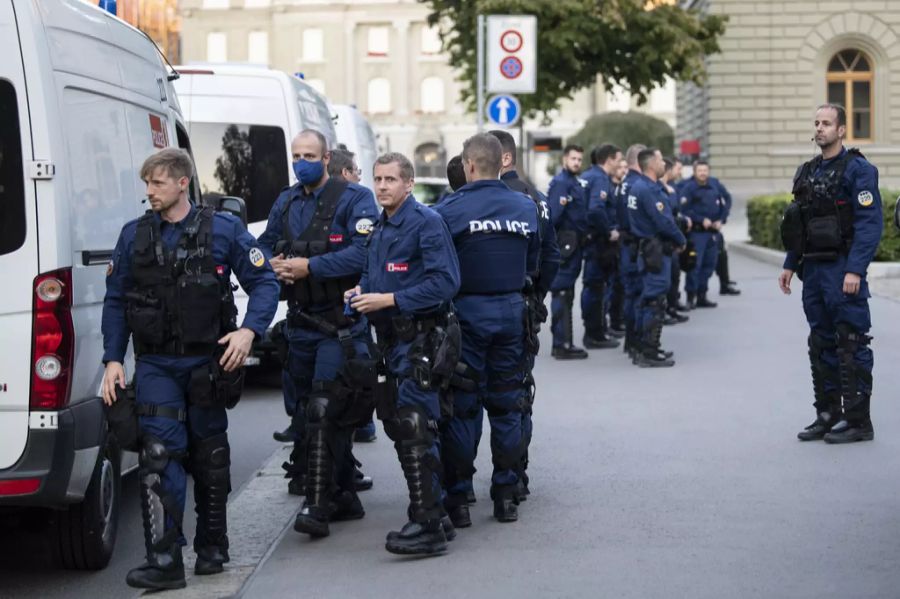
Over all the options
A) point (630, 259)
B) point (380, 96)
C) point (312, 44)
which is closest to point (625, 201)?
point (630, 259)

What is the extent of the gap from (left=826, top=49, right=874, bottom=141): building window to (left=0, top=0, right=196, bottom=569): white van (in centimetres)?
3755

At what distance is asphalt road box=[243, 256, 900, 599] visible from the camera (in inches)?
251

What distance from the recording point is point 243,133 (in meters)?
12.5

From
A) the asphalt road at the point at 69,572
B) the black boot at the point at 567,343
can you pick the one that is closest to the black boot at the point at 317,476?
the asphalt road at the point at 69,572

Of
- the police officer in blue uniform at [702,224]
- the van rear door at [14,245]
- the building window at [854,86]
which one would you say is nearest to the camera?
the van rear door at [14,245]

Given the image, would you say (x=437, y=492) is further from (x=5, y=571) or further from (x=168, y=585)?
(x=5, y=571)

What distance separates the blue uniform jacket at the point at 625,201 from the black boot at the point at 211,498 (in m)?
7.88

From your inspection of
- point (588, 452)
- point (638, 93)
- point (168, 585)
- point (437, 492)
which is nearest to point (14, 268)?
point (168, 585)

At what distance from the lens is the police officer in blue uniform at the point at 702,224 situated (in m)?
19.6

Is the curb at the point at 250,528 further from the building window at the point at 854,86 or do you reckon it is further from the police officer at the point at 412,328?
the building window at the point at 854,86

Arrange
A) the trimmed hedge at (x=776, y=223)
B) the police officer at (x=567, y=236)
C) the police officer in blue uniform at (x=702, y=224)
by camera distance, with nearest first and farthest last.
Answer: the police officer at (x=567, y=236), the police officer in blue uniform at (x=702, y=224), the trimmed hedge at (x=776, y=223)

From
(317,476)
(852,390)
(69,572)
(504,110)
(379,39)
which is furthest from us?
(379,39)

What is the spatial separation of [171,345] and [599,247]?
920cm

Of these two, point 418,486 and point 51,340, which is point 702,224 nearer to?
point 418,486
